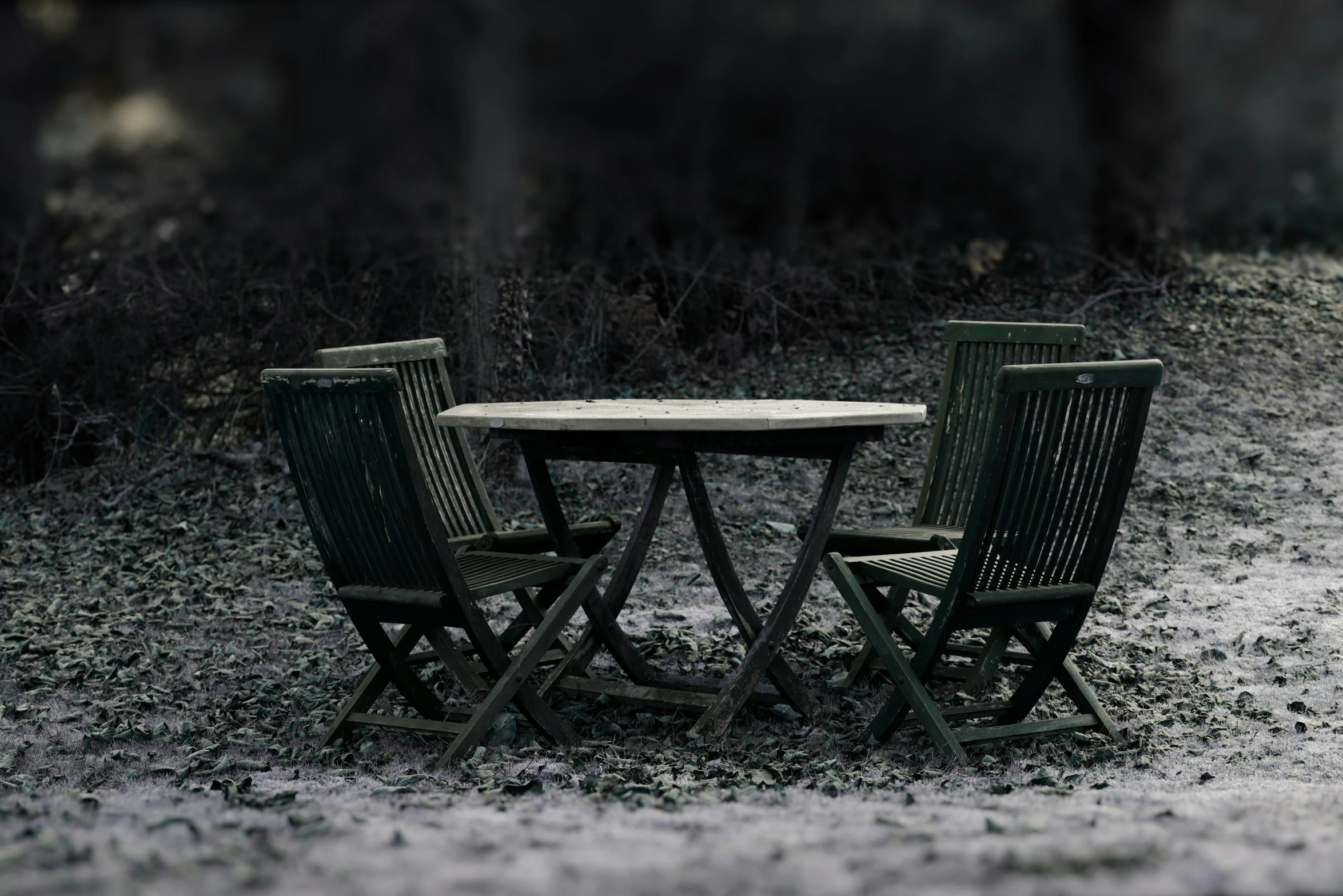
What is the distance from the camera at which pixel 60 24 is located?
5.55 m

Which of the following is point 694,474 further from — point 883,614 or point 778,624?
point 883,614

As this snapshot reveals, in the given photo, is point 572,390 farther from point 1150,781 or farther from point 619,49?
point 1150,781

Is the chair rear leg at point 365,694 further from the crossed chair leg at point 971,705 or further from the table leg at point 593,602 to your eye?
the crossed chair leg at point 971,705

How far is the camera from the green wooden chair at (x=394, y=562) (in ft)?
14.3

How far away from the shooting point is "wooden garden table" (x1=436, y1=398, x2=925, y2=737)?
4.50 metres

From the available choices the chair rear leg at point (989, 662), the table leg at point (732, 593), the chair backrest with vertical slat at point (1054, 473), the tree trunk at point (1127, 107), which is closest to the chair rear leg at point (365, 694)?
the table leg at point (732, 593)

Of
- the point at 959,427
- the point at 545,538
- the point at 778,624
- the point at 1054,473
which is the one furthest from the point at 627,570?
the point at 1054,473

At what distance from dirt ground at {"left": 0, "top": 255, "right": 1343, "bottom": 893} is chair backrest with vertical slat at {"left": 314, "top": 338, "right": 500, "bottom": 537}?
2.83ft

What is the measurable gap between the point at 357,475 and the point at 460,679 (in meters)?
0.78

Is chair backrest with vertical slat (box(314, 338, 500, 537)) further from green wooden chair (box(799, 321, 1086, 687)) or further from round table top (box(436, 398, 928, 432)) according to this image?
green wooden chair (box(799, 321, 1086, 687))

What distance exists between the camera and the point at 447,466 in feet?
17.9

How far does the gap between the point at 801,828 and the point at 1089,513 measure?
165cm

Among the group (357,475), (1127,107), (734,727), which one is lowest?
(734,727)

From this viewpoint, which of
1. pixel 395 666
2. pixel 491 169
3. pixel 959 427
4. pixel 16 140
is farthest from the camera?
pixel 16 140
